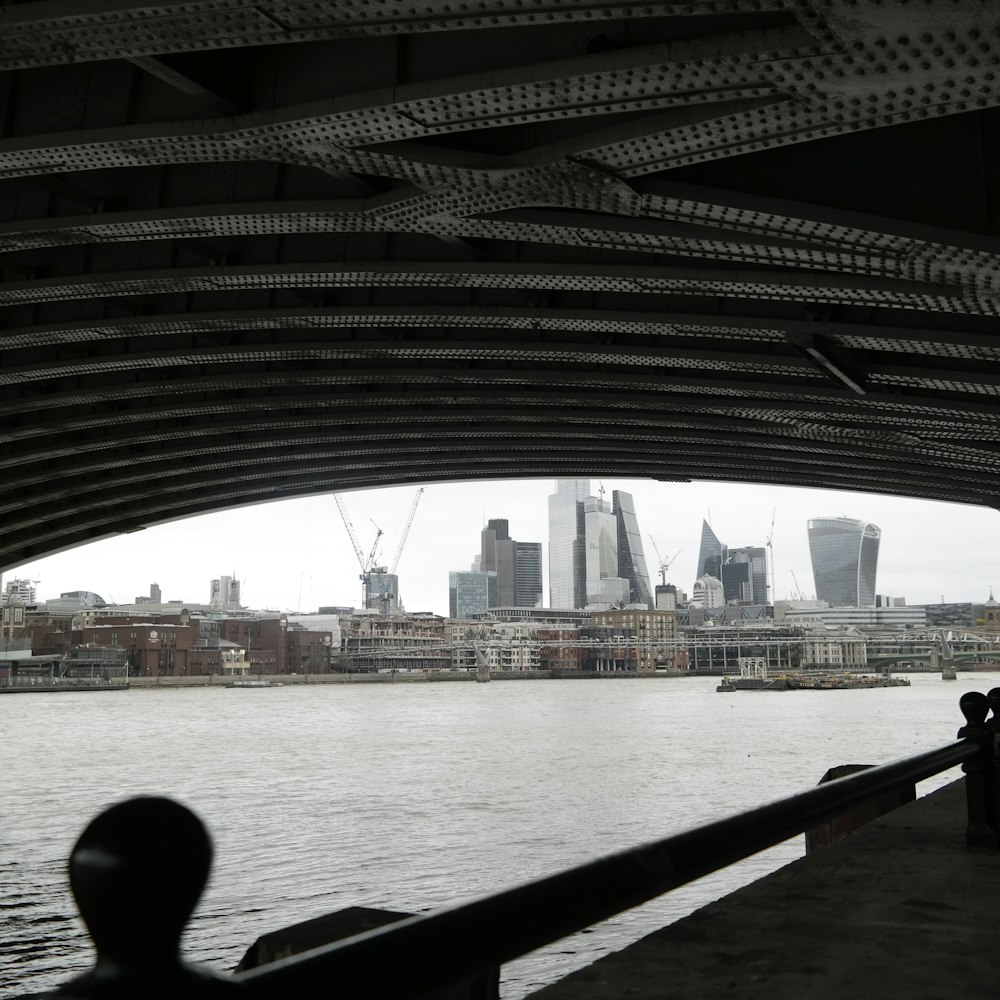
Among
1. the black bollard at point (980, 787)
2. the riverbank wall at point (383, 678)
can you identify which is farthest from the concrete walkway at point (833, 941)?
the riverbank wall at point (383, 678)

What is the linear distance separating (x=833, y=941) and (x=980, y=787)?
2.19 metres

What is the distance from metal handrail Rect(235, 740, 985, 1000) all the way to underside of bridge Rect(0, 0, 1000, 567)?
19.2ft

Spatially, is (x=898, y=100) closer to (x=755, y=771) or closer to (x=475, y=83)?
(x=475, y=83)

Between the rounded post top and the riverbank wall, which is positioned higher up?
the rounded post top

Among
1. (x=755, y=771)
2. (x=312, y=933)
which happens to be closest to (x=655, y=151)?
(x=312, y=933)

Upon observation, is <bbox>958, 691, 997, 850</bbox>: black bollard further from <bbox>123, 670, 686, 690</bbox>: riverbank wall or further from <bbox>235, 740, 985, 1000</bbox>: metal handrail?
<bbox>123, 670, 686, 690</bbox>: riverbank wall

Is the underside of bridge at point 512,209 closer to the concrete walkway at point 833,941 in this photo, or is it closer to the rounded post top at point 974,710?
the rounded post top at point 974,710

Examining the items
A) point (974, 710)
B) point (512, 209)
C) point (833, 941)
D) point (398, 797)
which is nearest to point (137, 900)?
point (833, 941)

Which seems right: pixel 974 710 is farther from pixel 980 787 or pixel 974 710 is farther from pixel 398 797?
pixel 398 797

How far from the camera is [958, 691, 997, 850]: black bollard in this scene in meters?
5.48

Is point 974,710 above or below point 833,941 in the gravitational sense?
above

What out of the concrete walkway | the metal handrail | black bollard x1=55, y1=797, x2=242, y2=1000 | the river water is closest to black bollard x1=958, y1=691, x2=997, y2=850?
the concrete walkway

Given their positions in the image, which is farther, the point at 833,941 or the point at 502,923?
the point at 833,941

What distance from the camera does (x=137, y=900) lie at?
1.01 metres
